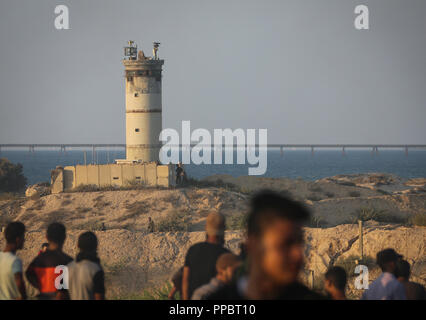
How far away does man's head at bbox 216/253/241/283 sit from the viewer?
22.7 feet

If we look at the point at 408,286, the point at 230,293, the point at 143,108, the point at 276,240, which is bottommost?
the point at 408,286

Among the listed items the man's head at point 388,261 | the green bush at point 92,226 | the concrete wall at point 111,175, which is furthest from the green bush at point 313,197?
the man's head at point 388,261

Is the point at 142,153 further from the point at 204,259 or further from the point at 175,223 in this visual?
the point at 204,259

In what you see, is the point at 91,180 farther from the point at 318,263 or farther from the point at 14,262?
the point at 14,262

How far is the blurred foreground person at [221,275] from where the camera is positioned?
6.91 meters

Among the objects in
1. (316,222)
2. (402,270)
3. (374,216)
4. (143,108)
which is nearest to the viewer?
(402,270)

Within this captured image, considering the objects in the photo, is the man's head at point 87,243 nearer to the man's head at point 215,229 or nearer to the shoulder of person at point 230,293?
the man's head at point 215,229

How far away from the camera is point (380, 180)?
61.2 metres

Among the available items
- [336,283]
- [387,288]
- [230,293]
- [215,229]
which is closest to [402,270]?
[387,288]

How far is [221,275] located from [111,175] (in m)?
30.6

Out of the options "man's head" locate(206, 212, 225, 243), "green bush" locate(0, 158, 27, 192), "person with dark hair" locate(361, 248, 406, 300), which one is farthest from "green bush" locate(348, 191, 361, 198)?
"man's head" locate(206, 212, 225, 243)

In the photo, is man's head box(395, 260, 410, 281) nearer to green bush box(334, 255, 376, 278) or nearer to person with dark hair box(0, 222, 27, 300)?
person with dark hair box(0, 222, 27, 300)

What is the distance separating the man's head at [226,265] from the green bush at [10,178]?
5395 centimetres

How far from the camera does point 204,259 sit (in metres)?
7.55
